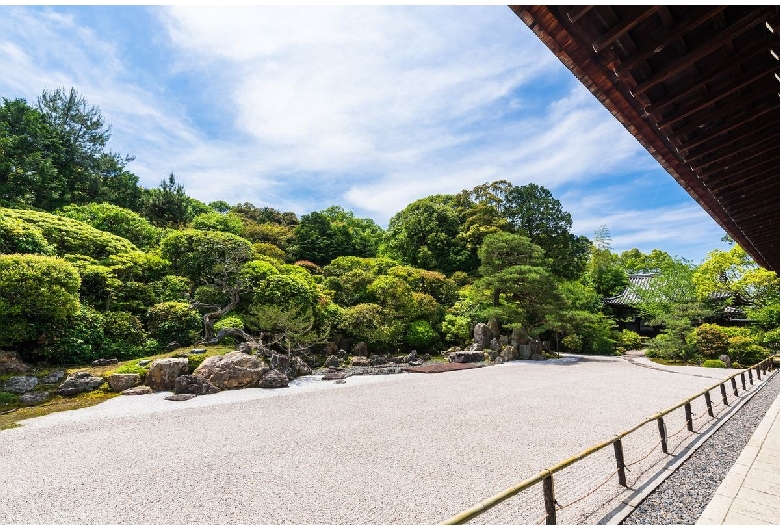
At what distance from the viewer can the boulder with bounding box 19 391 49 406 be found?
8.85 metres

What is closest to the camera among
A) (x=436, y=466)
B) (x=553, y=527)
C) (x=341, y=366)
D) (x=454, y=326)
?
(x=553, y=527)

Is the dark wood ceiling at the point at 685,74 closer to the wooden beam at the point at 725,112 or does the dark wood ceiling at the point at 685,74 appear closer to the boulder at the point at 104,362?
the wooden beam at the point at 725,112

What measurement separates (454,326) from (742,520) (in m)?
17.4

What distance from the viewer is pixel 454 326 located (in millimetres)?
21000

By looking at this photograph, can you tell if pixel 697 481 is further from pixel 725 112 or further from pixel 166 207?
pixel 166 207

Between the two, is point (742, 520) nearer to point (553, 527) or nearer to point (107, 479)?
point (553, 527)

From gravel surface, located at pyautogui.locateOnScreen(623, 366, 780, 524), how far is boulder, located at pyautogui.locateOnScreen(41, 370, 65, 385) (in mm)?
13821

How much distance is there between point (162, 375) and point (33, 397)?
2821mm

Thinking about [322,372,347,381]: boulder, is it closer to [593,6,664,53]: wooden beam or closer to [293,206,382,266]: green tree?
[593,6,664,53]: wooden beam

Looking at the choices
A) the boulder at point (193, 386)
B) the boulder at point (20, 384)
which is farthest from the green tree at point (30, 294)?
the boulder at point (193, 386)

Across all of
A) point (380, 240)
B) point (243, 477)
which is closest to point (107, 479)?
point (243, 477)

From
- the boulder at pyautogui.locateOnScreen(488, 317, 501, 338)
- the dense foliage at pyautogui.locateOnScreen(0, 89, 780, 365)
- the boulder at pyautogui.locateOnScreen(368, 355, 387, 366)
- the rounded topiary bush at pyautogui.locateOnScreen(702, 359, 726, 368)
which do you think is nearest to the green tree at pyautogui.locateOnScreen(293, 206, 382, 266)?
the dense foliage at pyautogui.locateOnScreen(0, 89, 780, 365)

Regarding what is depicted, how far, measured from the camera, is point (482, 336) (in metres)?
20.0

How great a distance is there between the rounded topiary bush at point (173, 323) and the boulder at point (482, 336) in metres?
14.4
